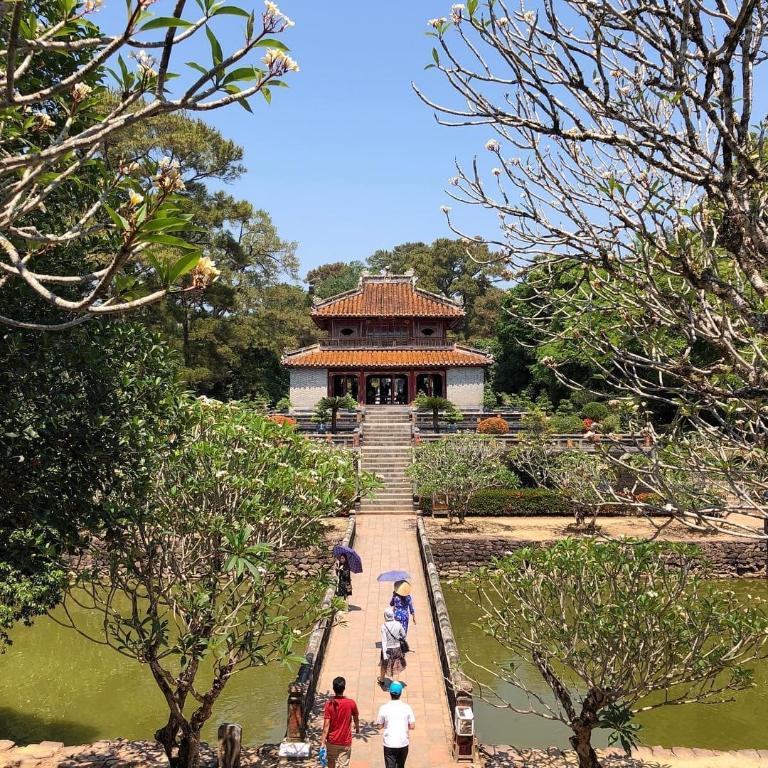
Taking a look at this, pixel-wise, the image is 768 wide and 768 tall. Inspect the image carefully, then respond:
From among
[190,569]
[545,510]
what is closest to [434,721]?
[190,569]

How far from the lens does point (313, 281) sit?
6353cm

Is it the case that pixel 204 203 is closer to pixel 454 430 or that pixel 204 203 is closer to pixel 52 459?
pixel 454 430

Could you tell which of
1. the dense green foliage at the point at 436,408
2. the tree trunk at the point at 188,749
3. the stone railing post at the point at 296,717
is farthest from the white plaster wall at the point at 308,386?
the tree trunk at the point at 188,749

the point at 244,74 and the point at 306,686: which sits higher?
the point at 244,74

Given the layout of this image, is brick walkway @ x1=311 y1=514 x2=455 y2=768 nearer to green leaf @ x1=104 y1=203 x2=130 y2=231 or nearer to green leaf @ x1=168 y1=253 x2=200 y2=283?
green leaf @ x1=168 y1=253 x2=200 y2=283

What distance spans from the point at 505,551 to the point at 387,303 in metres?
18.0

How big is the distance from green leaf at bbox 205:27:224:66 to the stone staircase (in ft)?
54.7

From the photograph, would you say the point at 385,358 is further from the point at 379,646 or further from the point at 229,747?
the point at 229,747

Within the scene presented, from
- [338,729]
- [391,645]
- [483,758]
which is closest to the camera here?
[338,729]

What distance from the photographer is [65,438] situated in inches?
224

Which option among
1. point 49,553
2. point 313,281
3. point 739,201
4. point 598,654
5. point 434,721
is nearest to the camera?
point 739,201

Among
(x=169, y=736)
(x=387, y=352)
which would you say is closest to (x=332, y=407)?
(x=387, y=352)

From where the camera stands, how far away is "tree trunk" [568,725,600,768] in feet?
22.0

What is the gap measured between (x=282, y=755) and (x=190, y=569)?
211 centimetres
